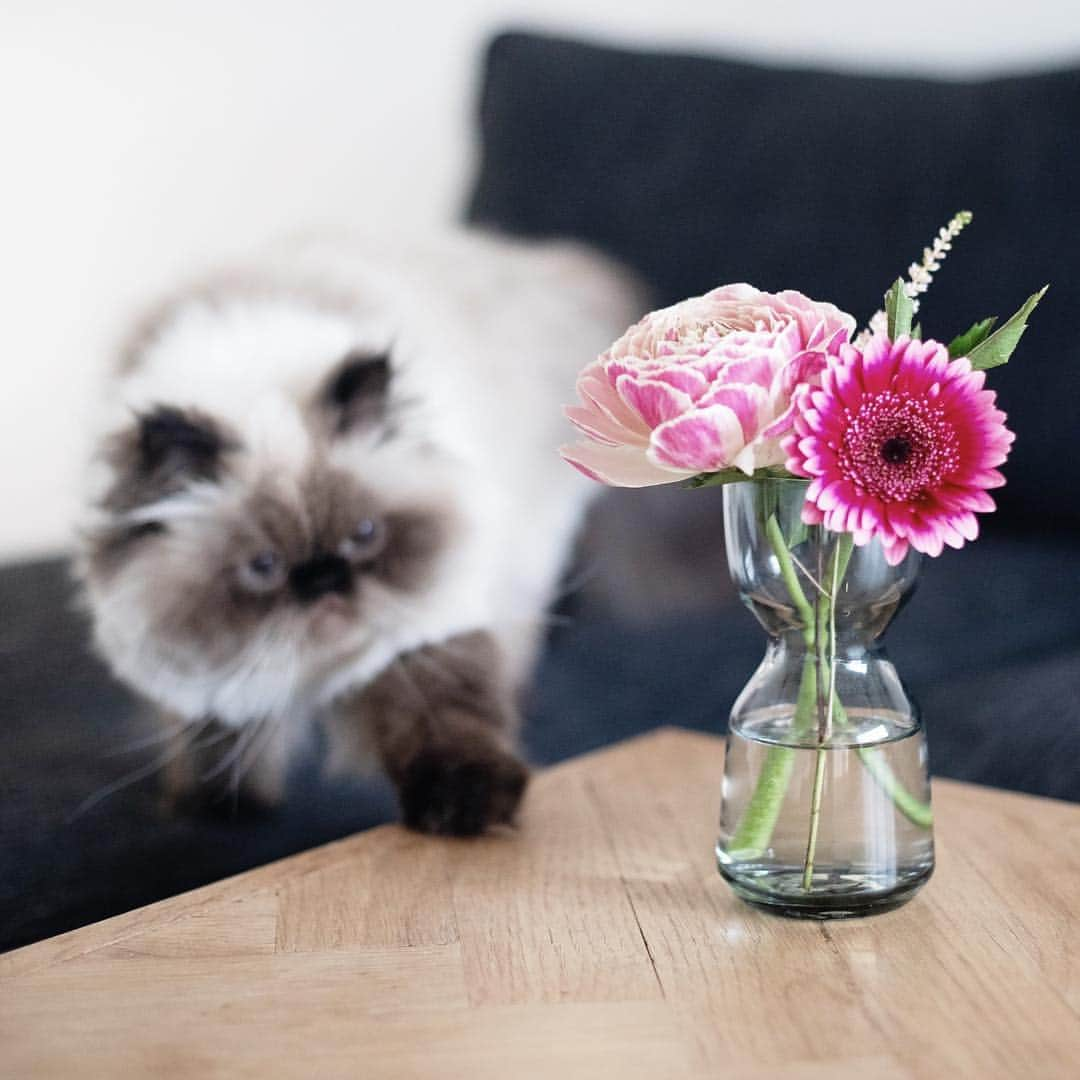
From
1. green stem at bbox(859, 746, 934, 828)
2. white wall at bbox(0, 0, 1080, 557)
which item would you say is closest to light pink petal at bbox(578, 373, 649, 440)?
green stem at bbox(859, 746, 934, 828)

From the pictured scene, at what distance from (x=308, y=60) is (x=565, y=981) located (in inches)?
67.3

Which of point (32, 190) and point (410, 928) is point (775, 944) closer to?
point (410, 928)

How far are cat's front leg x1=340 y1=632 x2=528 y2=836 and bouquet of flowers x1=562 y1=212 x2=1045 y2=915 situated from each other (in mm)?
364

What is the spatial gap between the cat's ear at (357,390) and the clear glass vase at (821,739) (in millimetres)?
625

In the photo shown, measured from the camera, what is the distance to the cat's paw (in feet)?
3.25

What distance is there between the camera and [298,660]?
1.30m

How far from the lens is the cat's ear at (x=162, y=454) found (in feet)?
4.00

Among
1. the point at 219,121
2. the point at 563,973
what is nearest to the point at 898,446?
the point at 563,973

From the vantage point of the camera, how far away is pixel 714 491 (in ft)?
5.59

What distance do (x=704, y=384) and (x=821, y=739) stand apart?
0.22 m

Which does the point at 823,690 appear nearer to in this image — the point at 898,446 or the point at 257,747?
the point at 898,446

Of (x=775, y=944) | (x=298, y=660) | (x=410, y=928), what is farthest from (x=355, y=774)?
(x=775, y=944)

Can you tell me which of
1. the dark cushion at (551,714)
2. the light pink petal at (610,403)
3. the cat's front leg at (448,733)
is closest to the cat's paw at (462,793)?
the cat's front leg at (448,733)

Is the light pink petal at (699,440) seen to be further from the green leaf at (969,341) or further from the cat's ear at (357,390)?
the cat's ear at (357,390)
